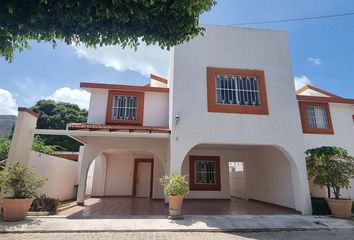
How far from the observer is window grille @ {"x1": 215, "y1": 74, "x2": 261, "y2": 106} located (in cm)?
1041

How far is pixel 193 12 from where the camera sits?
188 inches

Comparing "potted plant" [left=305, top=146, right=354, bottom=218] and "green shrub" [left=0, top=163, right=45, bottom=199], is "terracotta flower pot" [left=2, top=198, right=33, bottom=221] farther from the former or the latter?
"potted plant" [left=305, top=146, right=354, bottom=218]

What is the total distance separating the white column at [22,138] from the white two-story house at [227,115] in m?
1.56

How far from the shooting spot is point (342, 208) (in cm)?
891

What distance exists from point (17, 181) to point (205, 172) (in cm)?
1006

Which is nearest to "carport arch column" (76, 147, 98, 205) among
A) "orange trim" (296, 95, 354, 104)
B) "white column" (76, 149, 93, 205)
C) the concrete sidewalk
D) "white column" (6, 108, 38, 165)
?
"white column" (76, 149, 93, 205)

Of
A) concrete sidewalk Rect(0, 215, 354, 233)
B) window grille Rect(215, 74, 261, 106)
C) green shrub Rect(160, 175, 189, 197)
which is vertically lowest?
concrete sidewalk Rect(0, 215, 354, 233)

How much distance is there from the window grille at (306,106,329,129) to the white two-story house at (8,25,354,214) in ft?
0.17

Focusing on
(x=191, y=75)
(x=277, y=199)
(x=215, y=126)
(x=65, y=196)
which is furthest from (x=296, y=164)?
(x=65, y=196)

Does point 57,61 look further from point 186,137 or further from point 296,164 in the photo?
point 296,164

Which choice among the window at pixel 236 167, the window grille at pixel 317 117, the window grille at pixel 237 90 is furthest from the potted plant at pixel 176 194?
the window at pixel 236 167

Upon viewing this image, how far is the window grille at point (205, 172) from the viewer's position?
47.4ft

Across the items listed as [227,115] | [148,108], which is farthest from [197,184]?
[227,115]

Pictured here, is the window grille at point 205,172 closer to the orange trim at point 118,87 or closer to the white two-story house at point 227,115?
the white two-story house at point 227,115
